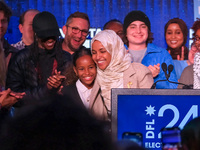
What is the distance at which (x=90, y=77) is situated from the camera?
3.06m

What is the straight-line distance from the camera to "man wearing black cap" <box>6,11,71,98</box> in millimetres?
3395

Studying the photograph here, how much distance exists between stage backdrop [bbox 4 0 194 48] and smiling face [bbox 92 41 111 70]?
62.9 inches

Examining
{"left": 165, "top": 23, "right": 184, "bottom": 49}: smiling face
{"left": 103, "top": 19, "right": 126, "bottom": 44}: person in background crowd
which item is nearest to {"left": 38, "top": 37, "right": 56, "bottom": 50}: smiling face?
{"left": 103, "top": 19, "right": 126, "bottom": 44}: person in background crowd

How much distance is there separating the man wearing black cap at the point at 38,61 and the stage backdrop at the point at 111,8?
1123 mm

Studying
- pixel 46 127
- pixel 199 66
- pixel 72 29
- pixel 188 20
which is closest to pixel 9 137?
pixel 46 127

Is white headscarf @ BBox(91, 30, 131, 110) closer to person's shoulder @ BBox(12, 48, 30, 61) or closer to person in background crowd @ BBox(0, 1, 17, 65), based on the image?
person's shoulder @ BBox(12, 48, 30, 61)

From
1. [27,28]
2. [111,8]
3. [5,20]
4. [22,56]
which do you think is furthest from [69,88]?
[111,8]

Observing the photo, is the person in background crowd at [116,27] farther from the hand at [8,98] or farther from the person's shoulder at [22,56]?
the hand at [8,98]

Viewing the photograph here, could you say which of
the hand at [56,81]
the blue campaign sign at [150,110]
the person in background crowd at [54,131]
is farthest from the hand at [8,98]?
the person in background crowd at [54,131]

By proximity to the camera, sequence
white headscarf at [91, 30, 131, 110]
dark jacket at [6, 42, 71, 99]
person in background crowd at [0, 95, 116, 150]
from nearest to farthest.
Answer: person in background crowd at [0, 95, 116, 150], white headscarf at [91, 30, 131, 110], dark jacket at [6, 42, 71, 99]

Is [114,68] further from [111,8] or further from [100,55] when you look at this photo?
[111,8]

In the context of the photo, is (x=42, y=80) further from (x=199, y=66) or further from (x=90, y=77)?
(x=199, y=66)

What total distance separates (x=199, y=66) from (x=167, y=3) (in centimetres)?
172

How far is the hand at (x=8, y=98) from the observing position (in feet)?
9.43
